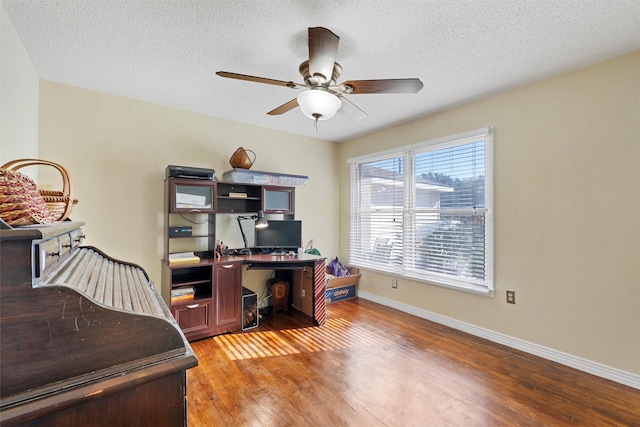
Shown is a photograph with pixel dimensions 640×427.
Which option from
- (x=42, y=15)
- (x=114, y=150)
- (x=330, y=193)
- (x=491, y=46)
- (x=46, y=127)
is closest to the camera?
(x=42, y=15)

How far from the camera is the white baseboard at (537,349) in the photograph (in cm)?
216

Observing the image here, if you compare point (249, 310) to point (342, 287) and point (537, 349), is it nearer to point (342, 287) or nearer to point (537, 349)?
point (342, 287)

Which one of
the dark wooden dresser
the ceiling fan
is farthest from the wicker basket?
the ceiling fan

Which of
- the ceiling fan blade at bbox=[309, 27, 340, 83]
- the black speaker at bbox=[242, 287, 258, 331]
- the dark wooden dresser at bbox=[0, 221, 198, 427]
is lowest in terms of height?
the black speaker at bbox=[242, 287, 258, 331]

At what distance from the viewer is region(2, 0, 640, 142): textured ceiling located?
1.69 metres

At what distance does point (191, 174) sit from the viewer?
9.89 ft

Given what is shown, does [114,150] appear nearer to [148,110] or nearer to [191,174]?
[148,110]

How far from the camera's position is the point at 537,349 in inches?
101

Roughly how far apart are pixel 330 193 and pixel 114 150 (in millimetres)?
2880

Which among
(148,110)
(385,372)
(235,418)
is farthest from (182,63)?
(385,372)

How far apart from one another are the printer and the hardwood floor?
67.5 inches

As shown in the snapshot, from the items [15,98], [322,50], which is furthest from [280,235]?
[15,98]

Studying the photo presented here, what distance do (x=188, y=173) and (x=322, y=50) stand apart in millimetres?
2003

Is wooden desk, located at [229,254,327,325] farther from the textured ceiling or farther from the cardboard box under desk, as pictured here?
the textured ceiling
